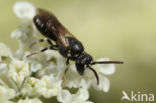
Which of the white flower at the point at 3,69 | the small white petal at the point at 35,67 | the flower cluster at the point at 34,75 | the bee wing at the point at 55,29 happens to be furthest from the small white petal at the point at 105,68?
the white flower at the point at 3,69

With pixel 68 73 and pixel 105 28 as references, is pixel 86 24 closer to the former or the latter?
pixel 105 28

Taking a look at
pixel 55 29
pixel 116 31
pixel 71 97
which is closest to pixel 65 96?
pixel 71 97

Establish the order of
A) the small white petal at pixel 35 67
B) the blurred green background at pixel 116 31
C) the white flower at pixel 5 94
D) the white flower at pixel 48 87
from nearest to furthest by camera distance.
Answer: the white flower at pixel 5 94 < the white flower at pixel 48 87 < the small white petal at pixel 35 67 < the blurred green background at pixel 116 31

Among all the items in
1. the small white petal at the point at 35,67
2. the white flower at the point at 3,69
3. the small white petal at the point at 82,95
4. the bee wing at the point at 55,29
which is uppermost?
the bee wing at the point at 55,29

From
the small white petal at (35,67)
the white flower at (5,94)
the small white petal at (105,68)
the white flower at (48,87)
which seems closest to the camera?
the white flower at (5,94)

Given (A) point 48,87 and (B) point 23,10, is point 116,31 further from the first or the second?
(A) point 48,87

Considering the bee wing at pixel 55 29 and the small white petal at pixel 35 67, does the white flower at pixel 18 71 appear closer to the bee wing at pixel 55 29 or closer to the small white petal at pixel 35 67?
the small white petal at pixel 35 67

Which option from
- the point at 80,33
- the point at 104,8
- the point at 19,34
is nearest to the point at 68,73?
the point at 19,34
